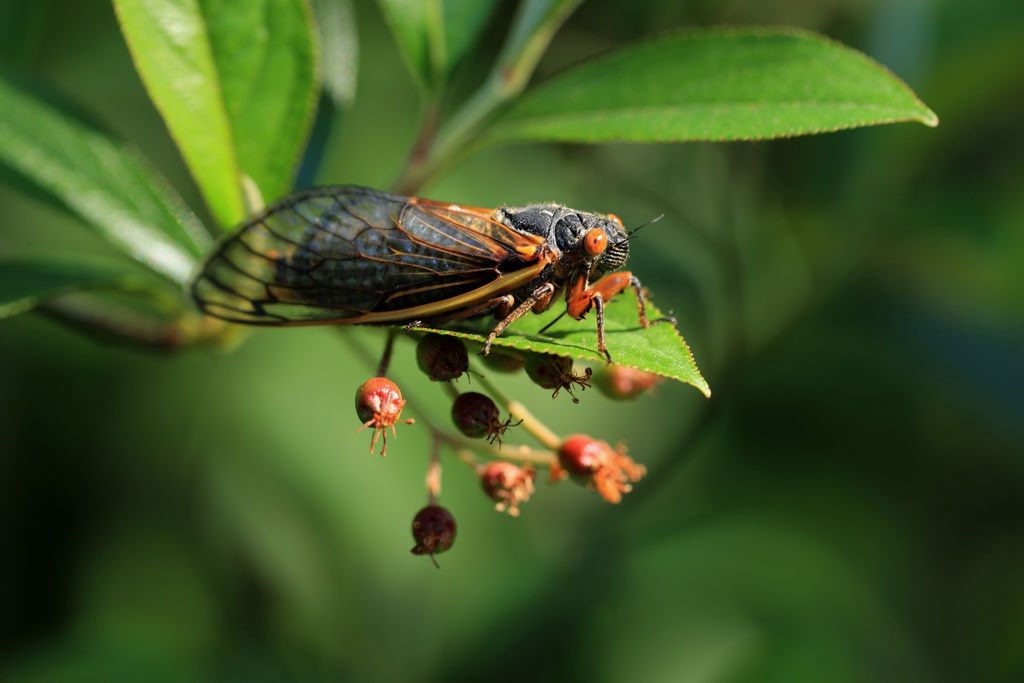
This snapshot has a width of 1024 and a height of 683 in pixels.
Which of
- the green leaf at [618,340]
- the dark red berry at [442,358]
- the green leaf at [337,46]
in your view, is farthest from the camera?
the green leaf at [337,46]

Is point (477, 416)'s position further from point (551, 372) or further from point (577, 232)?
point (577, 232)

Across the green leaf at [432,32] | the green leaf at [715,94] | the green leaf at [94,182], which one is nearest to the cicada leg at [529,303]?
A: the green leaf at [715,94]

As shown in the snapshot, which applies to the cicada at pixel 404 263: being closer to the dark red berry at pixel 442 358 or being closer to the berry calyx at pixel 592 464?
the dark red berry at pixel 442 358

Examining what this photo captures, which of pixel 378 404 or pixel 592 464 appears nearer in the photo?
pixel 378 404

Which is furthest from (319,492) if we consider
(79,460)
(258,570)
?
(79,460)

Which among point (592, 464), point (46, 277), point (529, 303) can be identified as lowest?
point (592, 464)

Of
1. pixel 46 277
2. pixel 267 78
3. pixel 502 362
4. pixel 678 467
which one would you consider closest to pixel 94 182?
pixel 46 277

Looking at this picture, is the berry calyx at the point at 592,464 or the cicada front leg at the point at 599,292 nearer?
the berry calyx at the point at 592,464
